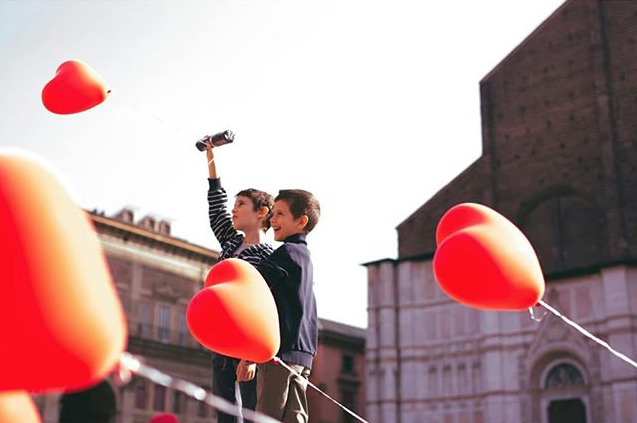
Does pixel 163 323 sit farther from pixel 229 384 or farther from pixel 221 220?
pixel 229 384

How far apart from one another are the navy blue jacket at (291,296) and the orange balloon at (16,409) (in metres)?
1.49

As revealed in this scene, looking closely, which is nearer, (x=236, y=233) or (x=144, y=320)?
(x=236, y=233)

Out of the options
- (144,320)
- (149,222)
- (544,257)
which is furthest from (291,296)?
(149,222)

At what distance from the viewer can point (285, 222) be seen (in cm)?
435

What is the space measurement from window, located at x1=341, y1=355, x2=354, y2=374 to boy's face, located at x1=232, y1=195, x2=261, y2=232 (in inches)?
1362

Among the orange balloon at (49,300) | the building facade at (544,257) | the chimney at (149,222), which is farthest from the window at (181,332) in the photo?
the orange balloon at (49,300)

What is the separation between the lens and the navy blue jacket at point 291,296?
163 inches

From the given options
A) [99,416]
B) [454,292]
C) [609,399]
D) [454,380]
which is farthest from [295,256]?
[99,416]

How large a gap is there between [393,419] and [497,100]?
1034 centimetres

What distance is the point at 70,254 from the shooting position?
209 cm

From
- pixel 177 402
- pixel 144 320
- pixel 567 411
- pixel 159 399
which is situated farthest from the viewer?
pixel 177 402

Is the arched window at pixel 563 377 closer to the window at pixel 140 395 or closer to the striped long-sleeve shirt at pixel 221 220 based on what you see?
the window at pixel 140 395

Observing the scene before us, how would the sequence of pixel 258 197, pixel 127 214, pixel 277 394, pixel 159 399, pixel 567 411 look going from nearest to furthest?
pixel 277 394, pixel 258 197, pixel 567 411, pixel 159 399, pixel 127 214

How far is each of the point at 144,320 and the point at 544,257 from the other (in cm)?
1373
